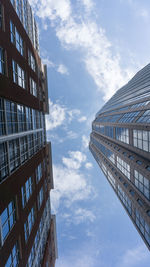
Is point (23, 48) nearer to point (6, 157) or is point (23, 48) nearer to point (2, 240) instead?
point (6, 157)

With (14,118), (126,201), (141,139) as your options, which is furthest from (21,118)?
(126,201)

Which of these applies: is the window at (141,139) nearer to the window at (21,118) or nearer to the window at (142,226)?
the window at (142,226)

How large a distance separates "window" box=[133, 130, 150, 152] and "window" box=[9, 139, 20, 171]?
2533 cm

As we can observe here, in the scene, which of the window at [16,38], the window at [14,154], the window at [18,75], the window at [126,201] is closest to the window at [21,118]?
the window at [14,154]

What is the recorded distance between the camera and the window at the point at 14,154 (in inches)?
755

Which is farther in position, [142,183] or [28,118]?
[142,183]

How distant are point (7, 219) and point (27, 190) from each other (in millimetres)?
6902

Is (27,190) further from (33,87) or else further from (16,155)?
(33,87)

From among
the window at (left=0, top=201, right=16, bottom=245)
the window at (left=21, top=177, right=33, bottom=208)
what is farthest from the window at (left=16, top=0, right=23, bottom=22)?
the window at (left=0, top=201, right=16, bottom=245)

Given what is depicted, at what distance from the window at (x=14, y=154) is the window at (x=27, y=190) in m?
4.48

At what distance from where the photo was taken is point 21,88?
23.4 meters

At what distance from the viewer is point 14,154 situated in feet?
66.5

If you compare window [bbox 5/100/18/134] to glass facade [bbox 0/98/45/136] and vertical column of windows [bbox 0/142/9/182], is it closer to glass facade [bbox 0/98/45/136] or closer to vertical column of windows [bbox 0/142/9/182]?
glass facade [bbox 0/98/45/136]

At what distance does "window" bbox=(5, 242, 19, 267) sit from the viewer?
15873 mm
